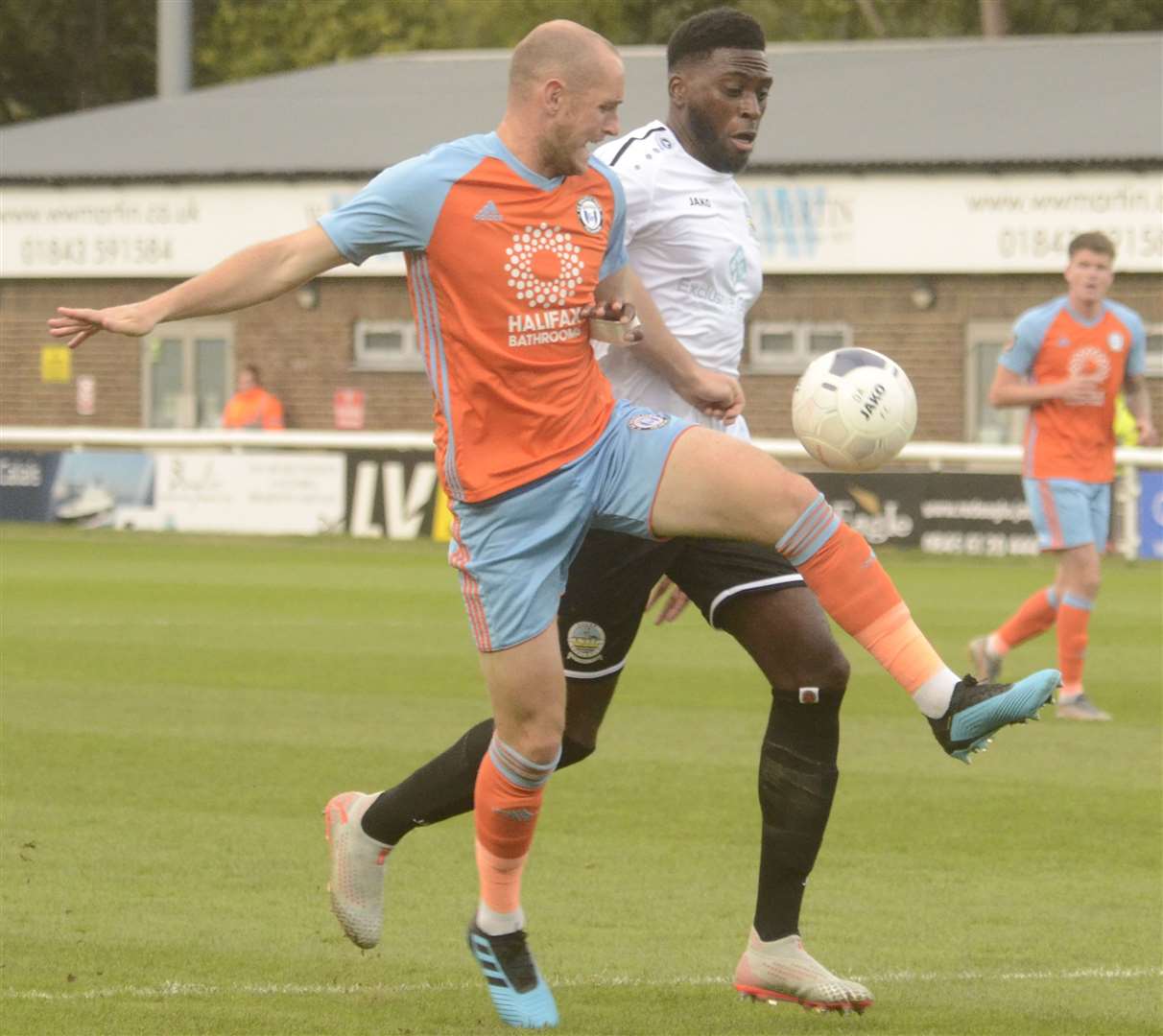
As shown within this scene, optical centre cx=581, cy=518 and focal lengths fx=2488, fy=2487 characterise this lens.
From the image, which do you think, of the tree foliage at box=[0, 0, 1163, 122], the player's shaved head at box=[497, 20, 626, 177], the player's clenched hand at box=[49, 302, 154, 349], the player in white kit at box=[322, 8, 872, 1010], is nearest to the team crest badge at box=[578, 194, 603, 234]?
the player's shaved head at box=[497, 20, 626, 177]

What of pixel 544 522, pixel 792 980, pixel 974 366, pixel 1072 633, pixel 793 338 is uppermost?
pixel 793 338

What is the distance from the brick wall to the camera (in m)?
28.9

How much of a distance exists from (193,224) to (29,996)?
88.2ft

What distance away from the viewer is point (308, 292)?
104 ft

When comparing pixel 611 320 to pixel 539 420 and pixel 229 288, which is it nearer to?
pixel 539 420

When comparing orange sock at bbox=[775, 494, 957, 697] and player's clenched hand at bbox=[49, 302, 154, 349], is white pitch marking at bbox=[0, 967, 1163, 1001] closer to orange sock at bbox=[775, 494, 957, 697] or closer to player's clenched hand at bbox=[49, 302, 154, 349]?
orange sock at bbox=[775, 494, 957, 697]

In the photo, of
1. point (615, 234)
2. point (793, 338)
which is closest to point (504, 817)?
point (615, 234)

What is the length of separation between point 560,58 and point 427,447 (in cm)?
1838

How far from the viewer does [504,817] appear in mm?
5828

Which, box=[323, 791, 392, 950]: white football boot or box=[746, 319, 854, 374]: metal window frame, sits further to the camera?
box=[746, 319, 854, 374]: metal window frame

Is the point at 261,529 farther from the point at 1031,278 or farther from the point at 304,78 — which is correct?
the point at 304,78

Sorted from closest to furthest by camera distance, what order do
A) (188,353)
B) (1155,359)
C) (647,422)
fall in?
(647,422), (1155,359), (188,353)

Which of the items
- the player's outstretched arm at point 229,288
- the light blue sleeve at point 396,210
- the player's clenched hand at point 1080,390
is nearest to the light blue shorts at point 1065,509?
the player's clenched hand at point 1080,390

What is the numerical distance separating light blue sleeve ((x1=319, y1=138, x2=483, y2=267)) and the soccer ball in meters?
1.20
